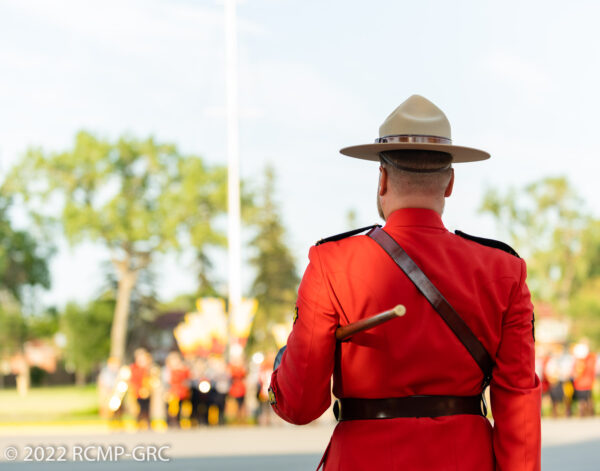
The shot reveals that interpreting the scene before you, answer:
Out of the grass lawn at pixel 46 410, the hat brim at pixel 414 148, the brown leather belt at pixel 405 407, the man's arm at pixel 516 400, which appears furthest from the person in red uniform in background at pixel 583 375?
the brown leather belt at pixel 405 407

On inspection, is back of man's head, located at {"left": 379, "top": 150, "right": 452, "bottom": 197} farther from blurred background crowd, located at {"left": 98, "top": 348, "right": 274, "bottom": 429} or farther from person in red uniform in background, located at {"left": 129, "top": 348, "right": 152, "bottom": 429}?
person in red uniform in background, located at {"left": 129, "top": 348, "right": 152, "bottom": 429}

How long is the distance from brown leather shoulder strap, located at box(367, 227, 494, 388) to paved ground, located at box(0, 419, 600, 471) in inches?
437

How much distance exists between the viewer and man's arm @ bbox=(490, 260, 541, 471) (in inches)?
113

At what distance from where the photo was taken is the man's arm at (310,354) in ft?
9.09

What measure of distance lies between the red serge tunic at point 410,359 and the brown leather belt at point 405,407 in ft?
0.06

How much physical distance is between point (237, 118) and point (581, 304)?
139ft

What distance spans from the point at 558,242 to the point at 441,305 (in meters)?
77.6

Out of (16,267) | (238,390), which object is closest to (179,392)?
(238,390)

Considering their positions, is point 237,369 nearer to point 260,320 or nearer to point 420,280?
point 420,280

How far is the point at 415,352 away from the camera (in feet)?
9.14

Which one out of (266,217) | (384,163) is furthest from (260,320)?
(384,163)

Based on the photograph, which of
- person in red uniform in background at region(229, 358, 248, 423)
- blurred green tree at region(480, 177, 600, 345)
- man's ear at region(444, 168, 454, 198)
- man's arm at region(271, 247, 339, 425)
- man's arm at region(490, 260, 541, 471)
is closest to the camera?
man's arm at region(271, 247, 339, 425)

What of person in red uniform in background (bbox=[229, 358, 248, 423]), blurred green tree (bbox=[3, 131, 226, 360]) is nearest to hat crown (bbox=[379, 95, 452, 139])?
person in red uniform in background (bbox=[229, 358, 248, 423])

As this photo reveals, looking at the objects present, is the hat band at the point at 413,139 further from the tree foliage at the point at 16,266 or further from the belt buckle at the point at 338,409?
the tree foliage at the point at 16,266
